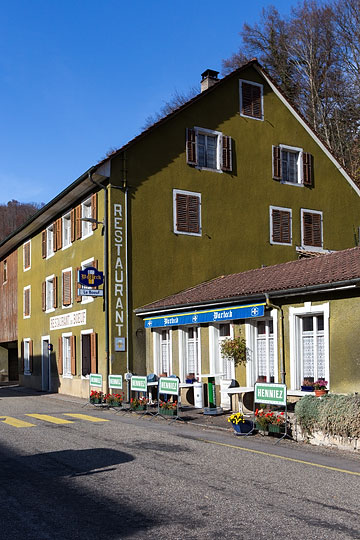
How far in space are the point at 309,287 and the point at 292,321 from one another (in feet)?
4.66

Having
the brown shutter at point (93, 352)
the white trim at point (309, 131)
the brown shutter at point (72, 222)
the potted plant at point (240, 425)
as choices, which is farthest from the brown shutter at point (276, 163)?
the potted plant at point (240, 425)

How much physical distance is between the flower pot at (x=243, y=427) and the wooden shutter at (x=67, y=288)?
1424 centimetres

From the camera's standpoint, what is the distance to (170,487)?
324 inches

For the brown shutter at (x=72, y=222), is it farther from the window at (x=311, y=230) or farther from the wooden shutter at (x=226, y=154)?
the window at (x=311, y=230)

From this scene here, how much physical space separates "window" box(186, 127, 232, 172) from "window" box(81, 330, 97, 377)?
7.61m

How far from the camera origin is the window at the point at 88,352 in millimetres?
23516

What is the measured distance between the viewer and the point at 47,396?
2664 cm

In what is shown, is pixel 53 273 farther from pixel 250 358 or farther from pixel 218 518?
pixel 218 518

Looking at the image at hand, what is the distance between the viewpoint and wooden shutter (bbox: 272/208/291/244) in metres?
26.1

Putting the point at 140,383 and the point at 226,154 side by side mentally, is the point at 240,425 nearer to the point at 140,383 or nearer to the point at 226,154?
the point at 140,383

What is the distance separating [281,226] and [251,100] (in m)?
5.21

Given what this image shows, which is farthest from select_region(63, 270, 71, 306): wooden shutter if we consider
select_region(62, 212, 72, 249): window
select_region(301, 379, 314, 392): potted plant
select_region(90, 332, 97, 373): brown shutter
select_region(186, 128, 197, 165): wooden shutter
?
select_region(301, 379, 314, 392): potted plant

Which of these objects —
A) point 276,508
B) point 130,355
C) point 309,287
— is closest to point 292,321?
point 309,287

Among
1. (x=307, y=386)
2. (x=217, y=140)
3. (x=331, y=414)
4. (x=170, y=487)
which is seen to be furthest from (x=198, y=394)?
(x=170, y=487)
